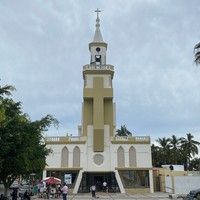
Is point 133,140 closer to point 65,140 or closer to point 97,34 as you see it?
point 65,140

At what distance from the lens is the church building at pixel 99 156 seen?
112 ft

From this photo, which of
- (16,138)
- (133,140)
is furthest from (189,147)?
(16,138)

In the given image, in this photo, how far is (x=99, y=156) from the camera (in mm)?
34938

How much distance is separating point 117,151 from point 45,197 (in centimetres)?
1093

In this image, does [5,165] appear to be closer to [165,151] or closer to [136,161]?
[136,161]

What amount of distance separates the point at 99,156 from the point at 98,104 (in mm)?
6437

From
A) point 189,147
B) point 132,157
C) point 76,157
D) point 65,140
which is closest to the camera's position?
point 76,157

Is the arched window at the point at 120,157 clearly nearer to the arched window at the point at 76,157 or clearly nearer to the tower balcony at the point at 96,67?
the arched window at the point at 76,157

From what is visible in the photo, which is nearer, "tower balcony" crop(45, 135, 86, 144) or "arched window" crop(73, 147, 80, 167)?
"arched window" crop(73, 147, 80, 167)

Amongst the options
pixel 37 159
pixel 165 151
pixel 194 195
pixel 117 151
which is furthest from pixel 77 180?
pixel 165 151

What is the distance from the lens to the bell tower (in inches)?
1398

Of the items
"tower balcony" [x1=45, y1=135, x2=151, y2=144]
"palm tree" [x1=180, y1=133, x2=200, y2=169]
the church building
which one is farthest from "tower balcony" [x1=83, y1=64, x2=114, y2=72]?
"palm tree" [x1=180, y1=133, x2=200, y2=169]

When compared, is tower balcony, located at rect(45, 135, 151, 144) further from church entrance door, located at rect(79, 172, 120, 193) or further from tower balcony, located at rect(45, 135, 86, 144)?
church entrance door, located at rect(79, 172, 120, 193)

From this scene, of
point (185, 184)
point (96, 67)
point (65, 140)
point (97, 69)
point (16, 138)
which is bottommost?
point (185, 184)
